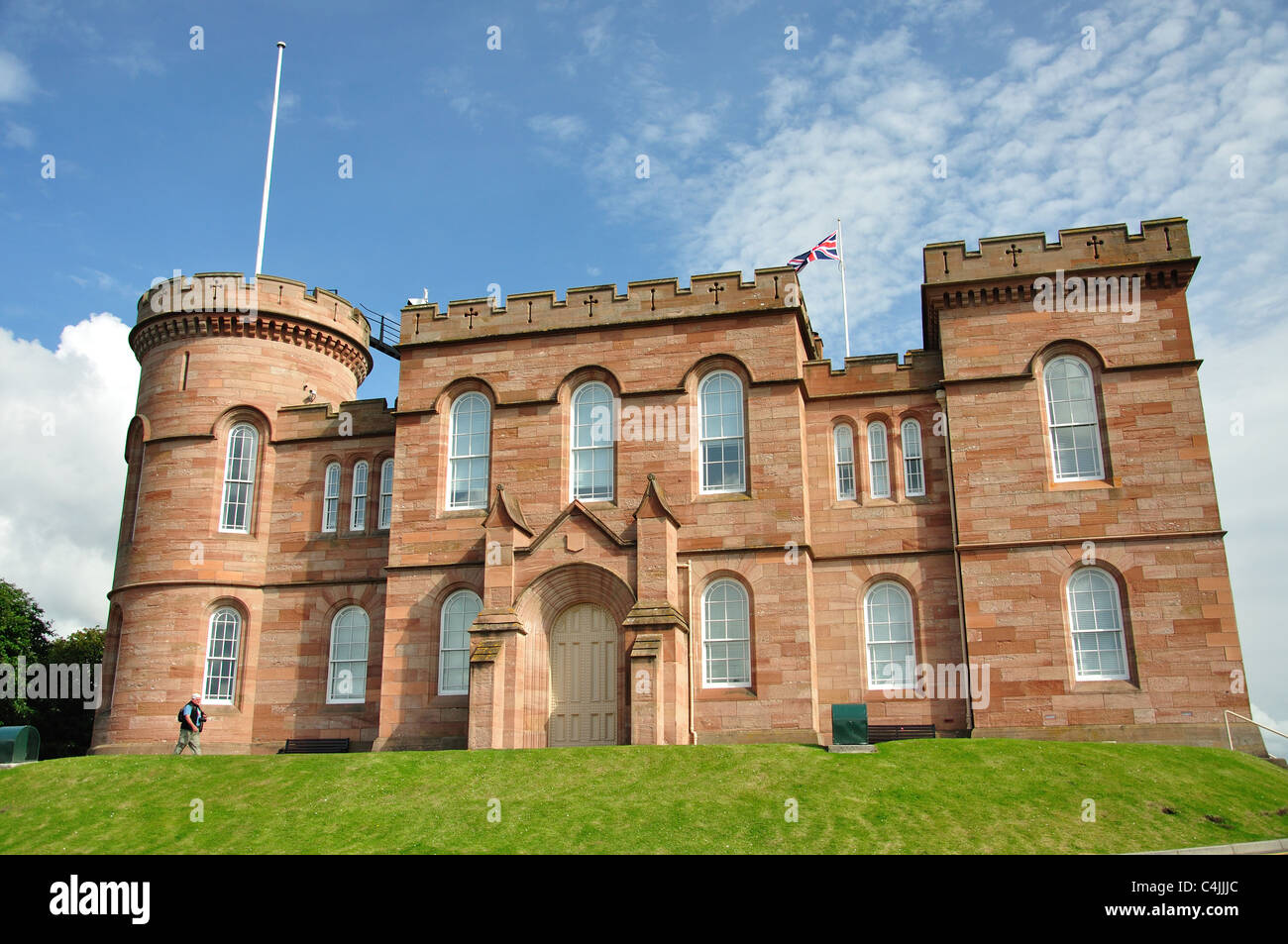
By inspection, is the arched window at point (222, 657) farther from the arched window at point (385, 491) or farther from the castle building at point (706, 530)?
the arched window at point (385, 491)

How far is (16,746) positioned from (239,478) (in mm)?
8511

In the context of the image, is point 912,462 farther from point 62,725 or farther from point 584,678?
point 62,725

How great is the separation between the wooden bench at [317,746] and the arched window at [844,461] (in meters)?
13.7

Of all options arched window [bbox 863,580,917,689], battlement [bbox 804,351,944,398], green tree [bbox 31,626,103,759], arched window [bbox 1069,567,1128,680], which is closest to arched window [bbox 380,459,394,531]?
battlement [bbox 804,351,944,398]

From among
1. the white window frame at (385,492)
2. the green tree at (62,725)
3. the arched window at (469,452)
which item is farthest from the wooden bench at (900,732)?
the green tree at (62,725)

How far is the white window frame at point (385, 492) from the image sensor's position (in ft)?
94.1

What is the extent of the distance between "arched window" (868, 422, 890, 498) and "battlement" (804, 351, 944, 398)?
0.97 metres

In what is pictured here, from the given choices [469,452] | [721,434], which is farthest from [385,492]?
[721,434]

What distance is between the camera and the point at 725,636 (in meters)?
24.6

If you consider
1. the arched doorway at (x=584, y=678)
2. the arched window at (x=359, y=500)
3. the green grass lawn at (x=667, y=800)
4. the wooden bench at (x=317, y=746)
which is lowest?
the green grass lawn at (x=667, y=800)

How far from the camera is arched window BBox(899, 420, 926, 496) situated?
26.0 m

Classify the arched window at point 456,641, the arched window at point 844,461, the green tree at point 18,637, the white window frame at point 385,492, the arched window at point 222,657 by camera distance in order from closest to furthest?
the arched window at point 456,641 → the arched window at point 844,461 → the arched window at point 222,657 → the white window frame at point 385,492 → the green tree at point 18,637

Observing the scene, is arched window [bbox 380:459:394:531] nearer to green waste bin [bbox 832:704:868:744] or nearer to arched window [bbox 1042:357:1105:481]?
green waste bin [bbox 832:704:868:744]
